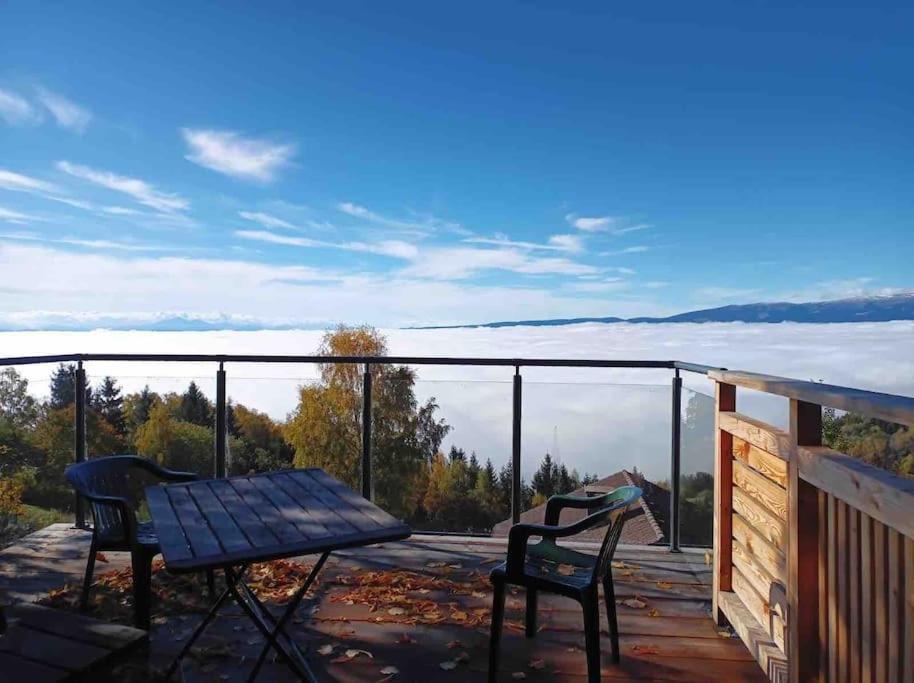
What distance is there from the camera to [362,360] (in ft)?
14.4

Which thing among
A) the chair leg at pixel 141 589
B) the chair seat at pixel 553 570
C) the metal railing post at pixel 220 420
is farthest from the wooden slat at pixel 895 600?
the metal railing post at pixel 220 420

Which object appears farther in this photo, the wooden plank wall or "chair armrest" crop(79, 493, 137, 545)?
"chair armrest" crop(79, 493, 137, 545)

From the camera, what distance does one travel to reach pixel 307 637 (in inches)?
110

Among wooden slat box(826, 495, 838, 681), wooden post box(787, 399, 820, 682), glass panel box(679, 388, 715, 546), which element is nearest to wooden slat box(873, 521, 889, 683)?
wooden slat box(826, 495, 838, 681)

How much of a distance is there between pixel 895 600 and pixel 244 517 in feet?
6.19

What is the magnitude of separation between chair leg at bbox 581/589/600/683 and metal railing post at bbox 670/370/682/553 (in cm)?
219

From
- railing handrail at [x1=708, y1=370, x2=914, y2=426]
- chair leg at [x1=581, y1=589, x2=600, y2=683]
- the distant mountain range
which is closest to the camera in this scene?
railing handrail at [x1=708, y1=370, x2=914, y2=426]

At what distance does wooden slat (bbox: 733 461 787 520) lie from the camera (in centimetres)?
229

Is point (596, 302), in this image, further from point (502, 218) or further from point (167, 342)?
point (167, 342)

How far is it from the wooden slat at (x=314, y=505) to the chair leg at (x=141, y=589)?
0.60 meters

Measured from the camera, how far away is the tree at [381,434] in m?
4.48

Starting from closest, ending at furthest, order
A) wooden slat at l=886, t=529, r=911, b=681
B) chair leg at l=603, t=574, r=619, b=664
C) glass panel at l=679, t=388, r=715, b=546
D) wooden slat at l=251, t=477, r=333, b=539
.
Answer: wooden slat at l=886, t=529, r=911, b=681
wooden slat at l=251, t=477, r=333, b=539
chair leg at l=603, t=574, r=619, b=664
glass panel at l=679, t=388, r=715, b=546

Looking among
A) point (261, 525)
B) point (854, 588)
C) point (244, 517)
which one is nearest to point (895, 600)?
point (854, 588)

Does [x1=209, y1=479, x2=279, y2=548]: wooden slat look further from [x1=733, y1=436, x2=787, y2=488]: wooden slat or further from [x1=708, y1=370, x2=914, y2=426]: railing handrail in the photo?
[x1=733, y1=436, x2=787, y2=488]: wooden slat
